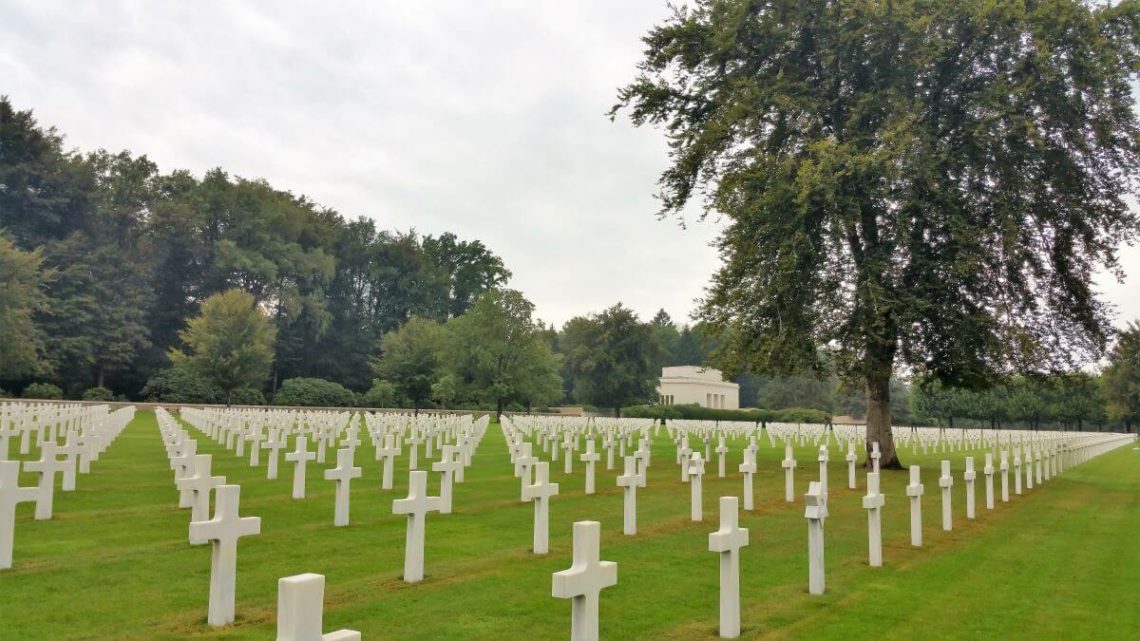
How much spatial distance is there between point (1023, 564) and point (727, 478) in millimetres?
8198

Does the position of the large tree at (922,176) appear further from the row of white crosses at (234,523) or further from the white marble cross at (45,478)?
the white marble cross at (45,478)

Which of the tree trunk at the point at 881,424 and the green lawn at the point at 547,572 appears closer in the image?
the green lawn at the point at 547,572

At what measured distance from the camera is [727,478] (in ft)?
52.6

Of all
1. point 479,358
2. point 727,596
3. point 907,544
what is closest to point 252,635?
point 727,596

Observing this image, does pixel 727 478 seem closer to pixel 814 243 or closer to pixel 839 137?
pixel 814 243

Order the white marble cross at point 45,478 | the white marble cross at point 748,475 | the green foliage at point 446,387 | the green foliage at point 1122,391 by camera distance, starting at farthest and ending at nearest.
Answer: the green foliage at point 1122,391 → the green foliage at point 446,387 → the white marble cross at point 748,475 → the white marble cross at point 45,478

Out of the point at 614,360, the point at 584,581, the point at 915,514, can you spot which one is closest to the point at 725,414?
the point at 614,360

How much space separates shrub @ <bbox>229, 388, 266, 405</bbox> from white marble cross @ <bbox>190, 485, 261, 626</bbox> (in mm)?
46151

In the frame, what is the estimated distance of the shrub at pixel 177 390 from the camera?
49.5 m

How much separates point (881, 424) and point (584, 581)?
61.2 feet

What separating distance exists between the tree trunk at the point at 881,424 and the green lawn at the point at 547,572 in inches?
315

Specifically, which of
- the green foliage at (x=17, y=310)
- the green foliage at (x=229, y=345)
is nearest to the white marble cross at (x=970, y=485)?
the green foliage at (x=229, y=345)

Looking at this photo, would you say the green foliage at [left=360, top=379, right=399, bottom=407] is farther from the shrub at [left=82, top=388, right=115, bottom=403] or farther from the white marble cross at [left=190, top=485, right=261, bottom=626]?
the white marble cross at [left=190, top=485, right=261, bottom=626]

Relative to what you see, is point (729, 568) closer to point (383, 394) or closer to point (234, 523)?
point (234, 523)
